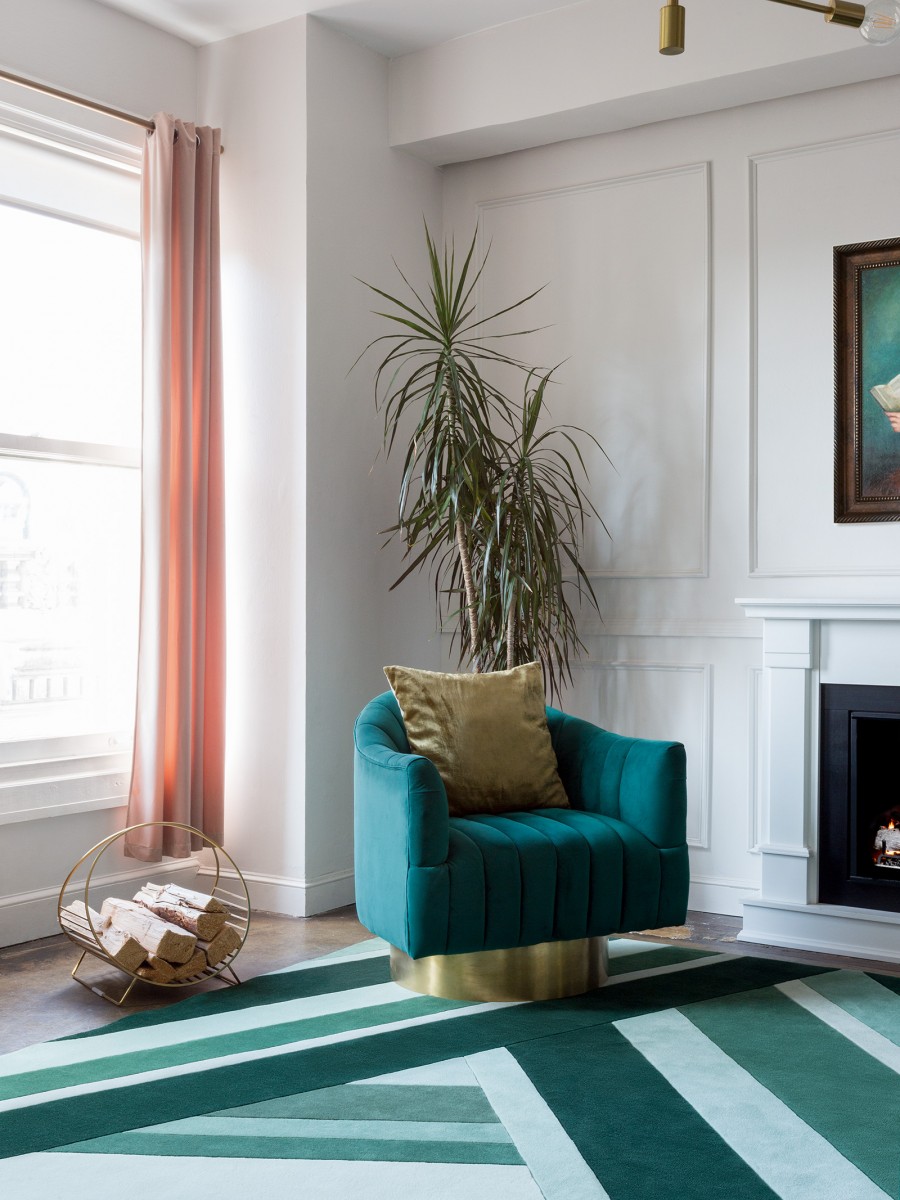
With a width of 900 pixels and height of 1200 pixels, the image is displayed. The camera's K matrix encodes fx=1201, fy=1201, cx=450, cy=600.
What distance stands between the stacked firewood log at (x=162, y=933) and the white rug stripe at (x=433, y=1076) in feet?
2.52

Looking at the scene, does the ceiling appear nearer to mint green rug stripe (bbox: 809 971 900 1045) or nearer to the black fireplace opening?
the black fireplace opening

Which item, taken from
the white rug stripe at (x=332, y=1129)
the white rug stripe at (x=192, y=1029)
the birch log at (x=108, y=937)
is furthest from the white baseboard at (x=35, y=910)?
the white rug stripe at (x=332, y=1129)

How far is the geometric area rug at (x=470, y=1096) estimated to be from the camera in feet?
6.97

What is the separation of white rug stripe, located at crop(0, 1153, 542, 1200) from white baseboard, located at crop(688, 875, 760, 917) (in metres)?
2.07

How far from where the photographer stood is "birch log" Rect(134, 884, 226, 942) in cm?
321

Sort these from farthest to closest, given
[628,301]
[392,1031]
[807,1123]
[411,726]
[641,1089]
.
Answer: [628,301] < [411,726] < [392,1031] < [641,1089] < [807,1123]

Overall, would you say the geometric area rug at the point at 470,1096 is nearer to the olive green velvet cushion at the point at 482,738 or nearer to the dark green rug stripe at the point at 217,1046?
the dark green rug stripe at the point at 217,1046

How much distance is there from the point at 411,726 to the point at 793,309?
76.7 inches

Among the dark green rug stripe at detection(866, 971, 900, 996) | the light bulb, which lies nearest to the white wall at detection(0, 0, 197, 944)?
the dark green rug stripe at detection(866, 971, 900, 996)

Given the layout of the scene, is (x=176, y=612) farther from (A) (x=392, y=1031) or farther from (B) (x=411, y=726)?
(A) (x=392, y=1031)

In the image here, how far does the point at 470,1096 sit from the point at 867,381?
2.57m

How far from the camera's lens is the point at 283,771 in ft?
13.5

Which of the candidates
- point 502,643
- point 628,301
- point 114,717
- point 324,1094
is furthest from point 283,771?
point 628,301

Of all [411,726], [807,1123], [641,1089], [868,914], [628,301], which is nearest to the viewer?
[807,1123]
